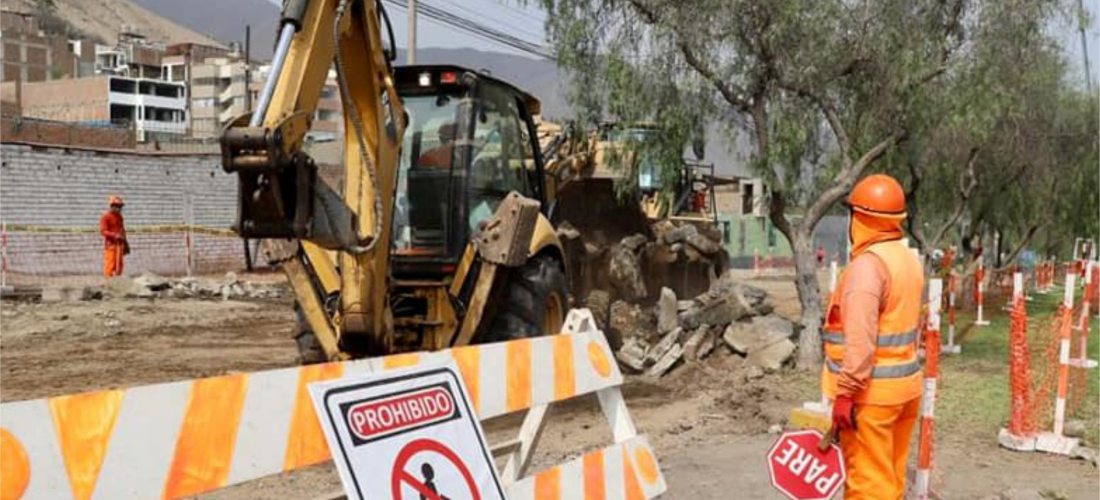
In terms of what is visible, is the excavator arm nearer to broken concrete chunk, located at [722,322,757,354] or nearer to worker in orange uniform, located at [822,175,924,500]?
worker in orange uniform, located at [822,175,924,500]

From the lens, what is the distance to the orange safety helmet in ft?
15.7

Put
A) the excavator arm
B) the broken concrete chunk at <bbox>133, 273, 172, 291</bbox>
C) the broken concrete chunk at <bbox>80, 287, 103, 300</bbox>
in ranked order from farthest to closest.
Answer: the broken concrete chunk at <bbox>133, 273, 172, 291</bbox>
the broken concrete chunk at <bbox>80, 287, 103, 300</bbox>
the excavator arm

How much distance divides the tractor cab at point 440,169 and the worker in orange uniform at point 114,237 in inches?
468

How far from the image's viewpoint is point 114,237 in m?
18.1

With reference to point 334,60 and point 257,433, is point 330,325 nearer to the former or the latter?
point 334,60

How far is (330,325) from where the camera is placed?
23.3 ft

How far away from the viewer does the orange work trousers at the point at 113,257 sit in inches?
721

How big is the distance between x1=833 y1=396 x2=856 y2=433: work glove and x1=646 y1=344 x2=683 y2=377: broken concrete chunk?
6313mm

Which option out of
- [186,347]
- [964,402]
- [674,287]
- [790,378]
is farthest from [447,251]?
[674,287]

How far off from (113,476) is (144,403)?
0.19 meters

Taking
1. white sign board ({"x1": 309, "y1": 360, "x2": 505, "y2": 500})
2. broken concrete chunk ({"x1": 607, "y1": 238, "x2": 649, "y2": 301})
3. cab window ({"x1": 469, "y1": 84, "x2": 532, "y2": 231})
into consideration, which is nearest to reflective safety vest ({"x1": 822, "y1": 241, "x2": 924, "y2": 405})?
white sign board ({"x1": 309, "y1": 360, "x2": 505, "y2": 500})

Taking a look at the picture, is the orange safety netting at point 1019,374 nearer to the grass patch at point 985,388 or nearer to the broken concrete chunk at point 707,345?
the grass patch at point 985,388

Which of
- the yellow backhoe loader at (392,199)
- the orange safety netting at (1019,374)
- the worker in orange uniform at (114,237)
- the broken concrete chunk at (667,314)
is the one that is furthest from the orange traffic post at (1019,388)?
the worker in orange uniform at (114,237)

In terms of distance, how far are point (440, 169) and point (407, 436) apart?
4847mm
